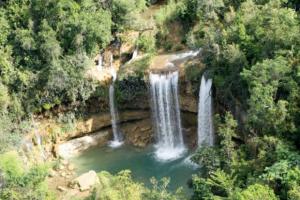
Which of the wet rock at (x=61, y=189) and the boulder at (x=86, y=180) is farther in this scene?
the wet rock at (x=61, y=189)

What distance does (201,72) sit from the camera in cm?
2403

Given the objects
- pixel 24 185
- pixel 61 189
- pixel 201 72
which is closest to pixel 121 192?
pixel 24 185

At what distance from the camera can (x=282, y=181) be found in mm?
15648

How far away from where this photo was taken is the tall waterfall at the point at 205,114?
78.6 feet

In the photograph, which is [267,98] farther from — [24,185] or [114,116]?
[114,116]

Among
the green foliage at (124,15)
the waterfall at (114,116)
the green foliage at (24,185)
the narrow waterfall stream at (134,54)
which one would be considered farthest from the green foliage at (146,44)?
the green foliage at (24,185)

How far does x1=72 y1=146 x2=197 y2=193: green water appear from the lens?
75.7 ft

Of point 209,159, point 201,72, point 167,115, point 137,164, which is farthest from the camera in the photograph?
point 167,115

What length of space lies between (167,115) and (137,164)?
3.25m

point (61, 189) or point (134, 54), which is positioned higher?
point (134, 54)

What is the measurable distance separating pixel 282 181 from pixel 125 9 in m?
15.1

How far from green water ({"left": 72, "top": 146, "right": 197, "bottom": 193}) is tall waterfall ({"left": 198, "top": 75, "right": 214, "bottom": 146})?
1.54m

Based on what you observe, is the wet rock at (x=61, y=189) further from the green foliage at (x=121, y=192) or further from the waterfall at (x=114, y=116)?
the green foliage at (x=121, y=192)

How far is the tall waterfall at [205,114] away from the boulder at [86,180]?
5.52m
